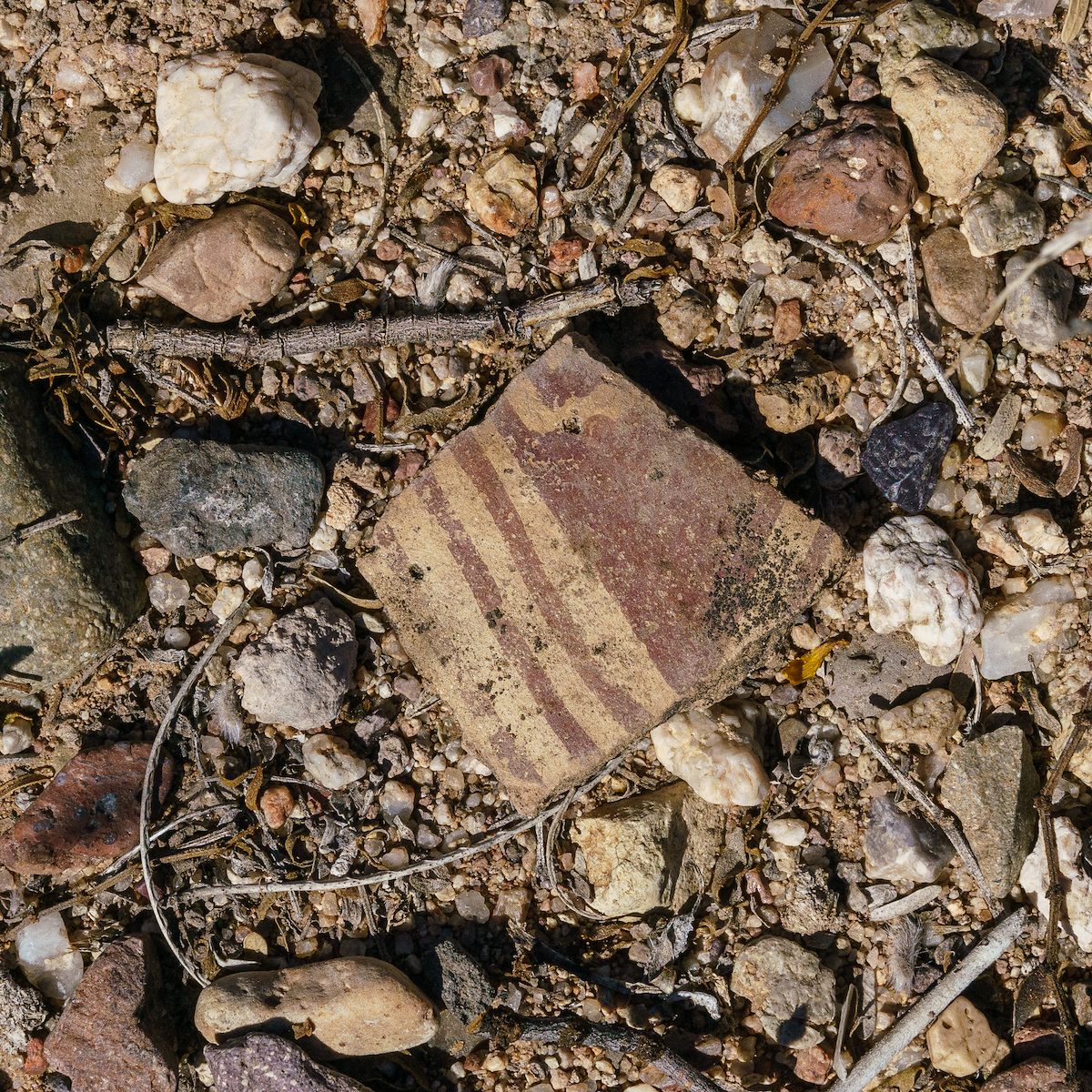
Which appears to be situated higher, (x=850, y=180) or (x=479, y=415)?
(x=850, y=180)

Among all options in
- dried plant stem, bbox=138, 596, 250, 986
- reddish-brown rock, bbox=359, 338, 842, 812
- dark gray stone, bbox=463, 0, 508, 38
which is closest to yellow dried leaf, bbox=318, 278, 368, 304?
reddish-brown rock, bbox=359, 338, 842, 812

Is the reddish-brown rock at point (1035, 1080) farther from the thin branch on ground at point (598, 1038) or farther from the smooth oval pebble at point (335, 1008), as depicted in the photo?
the smooth oval pebble at point (335, 1008)

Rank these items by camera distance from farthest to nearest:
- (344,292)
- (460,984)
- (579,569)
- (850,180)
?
(344,292) < (460,984) < (850,180) < (579,569)

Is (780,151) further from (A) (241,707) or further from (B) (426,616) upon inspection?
(A) (241,707)

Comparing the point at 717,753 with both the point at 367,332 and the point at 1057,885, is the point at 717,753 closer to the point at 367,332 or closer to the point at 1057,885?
the point at 1057,885

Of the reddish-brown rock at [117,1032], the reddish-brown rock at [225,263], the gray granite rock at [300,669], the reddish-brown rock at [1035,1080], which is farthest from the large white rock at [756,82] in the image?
the reddish-brown rock at [117,1032]

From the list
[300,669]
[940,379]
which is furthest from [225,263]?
[940,379]

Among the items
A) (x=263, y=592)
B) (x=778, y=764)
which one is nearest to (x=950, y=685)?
(x=778, y=764)
